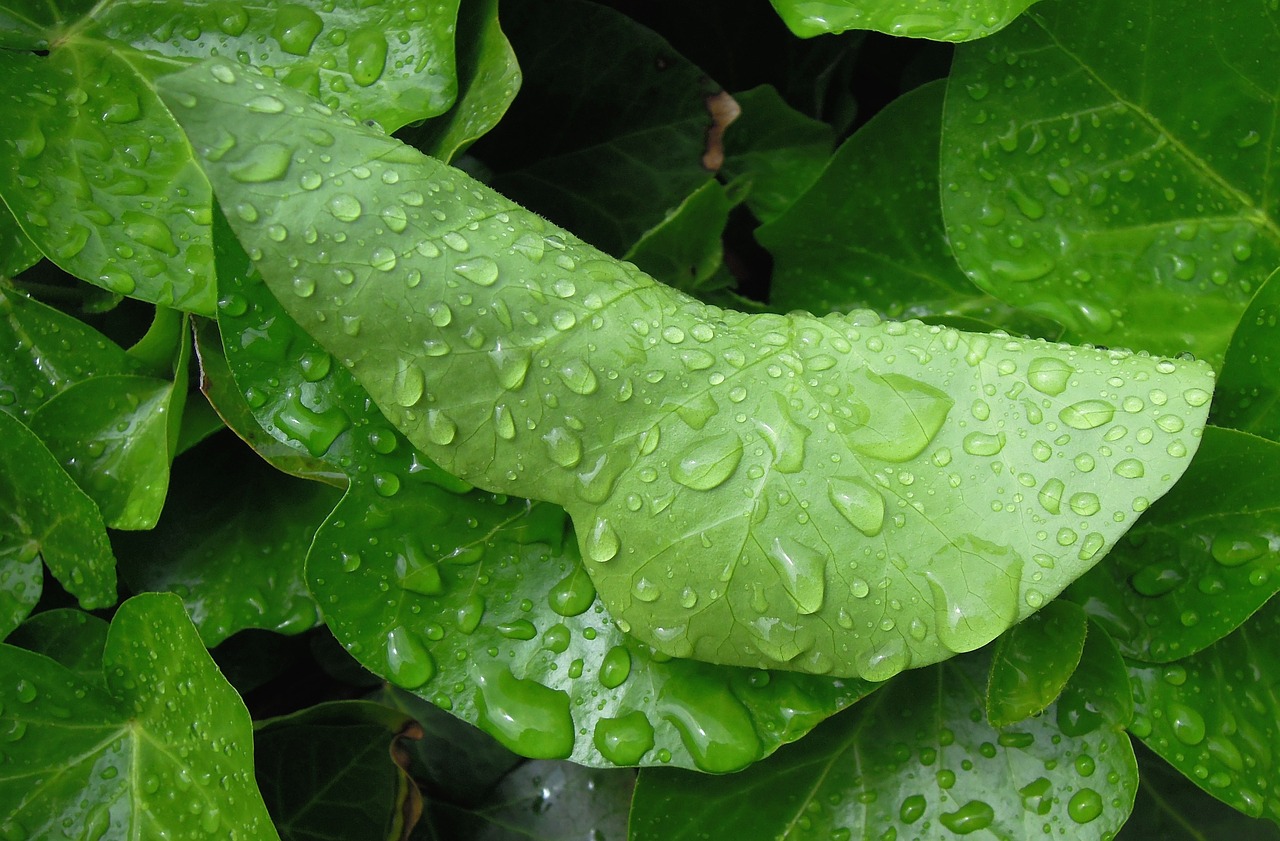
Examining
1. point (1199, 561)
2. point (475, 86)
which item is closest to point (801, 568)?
point (1199, 561)

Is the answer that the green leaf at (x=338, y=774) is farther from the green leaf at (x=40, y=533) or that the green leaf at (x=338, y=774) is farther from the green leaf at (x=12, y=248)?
the green leaf at (x=12, y=248)

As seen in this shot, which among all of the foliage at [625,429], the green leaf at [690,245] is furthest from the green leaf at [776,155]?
the green leaf at [690,245]

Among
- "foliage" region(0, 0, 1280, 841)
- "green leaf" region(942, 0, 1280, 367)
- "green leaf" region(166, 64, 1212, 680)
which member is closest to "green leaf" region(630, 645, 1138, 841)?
"foliage" region(0, 0, 1280, 841)

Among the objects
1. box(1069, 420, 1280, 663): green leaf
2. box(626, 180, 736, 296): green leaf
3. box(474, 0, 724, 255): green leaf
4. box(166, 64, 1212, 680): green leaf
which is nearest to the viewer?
box(166, 64, 1212, 680): green leaf

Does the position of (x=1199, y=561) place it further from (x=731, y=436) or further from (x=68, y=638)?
(x=68, y=638)

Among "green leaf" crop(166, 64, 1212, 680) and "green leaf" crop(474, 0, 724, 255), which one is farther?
"green leaf" crop(474, 0, 724, 255)

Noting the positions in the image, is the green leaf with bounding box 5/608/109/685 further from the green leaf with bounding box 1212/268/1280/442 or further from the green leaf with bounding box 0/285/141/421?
the green leaf with bounding box 1212/268/1280/442
